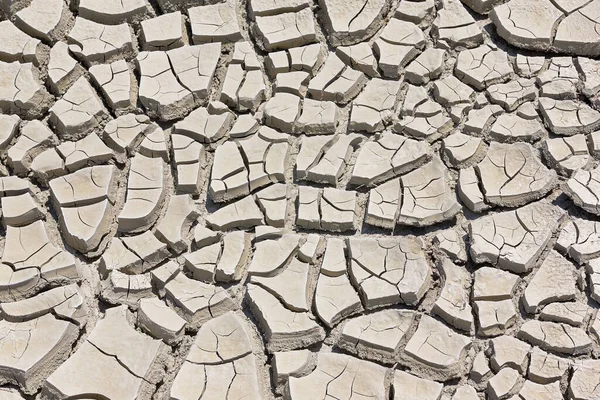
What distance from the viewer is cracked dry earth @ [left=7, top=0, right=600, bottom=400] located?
2.10m

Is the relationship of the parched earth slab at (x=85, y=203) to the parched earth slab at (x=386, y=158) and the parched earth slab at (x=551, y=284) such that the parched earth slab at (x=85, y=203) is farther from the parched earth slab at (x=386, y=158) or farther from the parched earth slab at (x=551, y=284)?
the parched earth slab at (x=551, y=284)

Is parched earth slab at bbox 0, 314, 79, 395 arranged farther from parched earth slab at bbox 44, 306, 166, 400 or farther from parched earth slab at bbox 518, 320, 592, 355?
parched earth slab at bbox 518, 320, 592, 355

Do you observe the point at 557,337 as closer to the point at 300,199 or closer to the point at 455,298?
the point at 455,298

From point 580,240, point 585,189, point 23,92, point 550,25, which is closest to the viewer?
point 580,240

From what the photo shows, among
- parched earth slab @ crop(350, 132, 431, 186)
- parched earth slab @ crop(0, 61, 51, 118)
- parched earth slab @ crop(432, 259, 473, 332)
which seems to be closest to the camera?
parched earth slab @ crop(432, 259, 473, 332)

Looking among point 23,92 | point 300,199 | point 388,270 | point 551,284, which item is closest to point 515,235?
point 551,284

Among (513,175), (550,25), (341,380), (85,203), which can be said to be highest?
(550,25)

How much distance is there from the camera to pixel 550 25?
2887 mm

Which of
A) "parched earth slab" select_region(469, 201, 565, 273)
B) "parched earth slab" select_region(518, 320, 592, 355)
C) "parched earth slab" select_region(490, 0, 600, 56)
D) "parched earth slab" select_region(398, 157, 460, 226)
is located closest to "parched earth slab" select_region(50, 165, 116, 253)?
"parched earth slab" select_region(398, 157, 460, 226)

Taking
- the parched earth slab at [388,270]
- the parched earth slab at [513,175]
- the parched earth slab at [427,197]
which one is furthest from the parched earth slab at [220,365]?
the parched earth slab at [513,175]

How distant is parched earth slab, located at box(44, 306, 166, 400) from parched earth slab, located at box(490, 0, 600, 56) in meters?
1.88

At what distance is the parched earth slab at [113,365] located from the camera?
2031mm

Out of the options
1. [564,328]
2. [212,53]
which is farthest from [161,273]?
[564,328]

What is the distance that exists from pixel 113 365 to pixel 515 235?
1.36 metres
